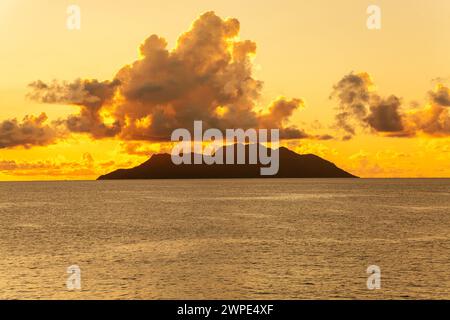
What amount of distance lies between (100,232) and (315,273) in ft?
167

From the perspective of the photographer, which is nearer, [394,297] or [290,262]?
[394,297]

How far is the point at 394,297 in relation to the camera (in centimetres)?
4100

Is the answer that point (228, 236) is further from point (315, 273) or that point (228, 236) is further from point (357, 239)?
point (315, 273)

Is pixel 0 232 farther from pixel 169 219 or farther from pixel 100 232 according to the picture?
pixel 169 219

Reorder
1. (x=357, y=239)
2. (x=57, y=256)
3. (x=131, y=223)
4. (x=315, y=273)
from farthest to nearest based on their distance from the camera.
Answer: (x=131, y=223) < (x=357, y=239) < (x=57, y=256) < (x=315, y=273)

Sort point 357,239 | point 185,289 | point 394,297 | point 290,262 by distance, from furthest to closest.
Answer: point 357,239 → point 290,262 → point 185,289 → point 394,297

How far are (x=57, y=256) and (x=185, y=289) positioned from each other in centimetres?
2548

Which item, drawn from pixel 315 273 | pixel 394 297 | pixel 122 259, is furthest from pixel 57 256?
pixel 394 297

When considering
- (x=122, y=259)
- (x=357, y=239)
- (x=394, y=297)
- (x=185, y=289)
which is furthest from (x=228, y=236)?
(x=394, y=297)
